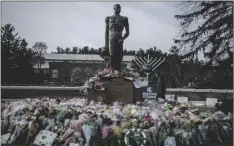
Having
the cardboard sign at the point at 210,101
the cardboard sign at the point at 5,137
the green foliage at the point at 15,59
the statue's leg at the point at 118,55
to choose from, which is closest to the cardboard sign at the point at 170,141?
the cardboard sign at the point at 5,137

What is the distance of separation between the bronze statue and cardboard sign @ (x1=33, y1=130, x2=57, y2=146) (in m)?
2.81

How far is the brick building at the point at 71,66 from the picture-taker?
1931 cm

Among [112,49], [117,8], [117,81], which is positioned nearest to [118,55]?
[112,49]

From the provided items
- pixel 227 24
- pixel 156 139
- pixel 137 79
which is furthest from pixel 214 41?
pixel 156 139

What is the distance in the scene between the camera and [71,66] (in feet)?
64.6

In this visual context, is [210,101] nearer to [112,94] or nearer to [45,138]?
[112,94]

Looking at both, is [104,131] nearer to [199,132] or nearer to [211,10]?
[199,132]

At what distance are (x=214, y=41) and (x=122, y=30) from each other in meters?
2.43

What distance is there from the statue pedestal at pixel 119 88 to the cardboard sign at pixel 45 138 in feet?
7.55

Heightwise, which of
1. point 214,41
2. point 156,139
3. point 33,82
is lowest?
point 156,139

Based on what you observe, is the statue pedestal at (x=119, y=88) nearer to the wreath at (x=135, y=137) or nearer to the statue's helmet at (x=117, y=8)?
the statue's helmet at (x=117, y=8)

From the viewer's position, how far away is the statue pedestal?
29.2ft

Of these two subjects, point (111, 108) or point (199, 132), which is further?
point (111, 108)

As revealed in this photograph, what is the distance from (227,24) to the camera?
363 inches
